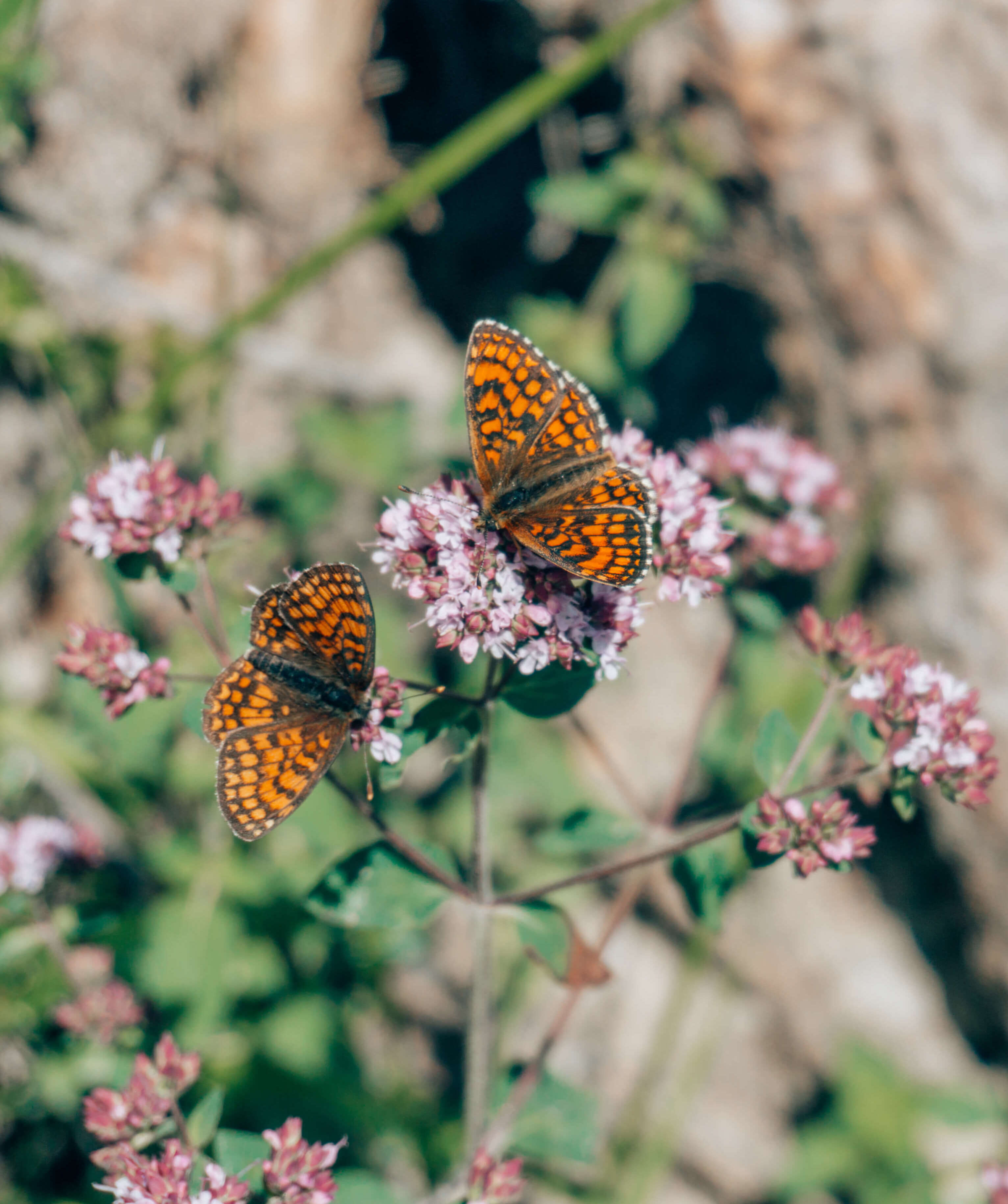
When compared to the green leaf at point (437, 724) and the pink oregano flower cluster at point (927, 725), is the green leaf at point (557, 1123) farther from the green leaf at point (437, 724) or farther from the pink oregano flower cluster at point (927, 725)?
the pink oregano flower cluster at point (927, 725)

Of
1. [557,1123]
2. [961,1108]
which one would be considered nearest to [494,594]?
[557,1123]

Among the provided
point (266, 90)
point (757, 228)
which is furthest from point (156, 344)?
point (757, 228)

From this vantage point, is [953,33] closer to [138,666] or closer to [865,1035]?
[138,666]

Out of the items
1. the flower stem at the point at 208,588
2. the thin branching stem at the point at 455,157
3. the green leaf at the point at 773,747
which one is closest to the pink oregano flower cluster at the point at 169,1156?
the flower stem at the point at 208,588

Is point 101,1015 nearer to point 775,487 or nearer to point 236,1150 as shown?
point 236,1150

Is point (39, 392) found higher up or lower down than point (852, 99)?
lower down
